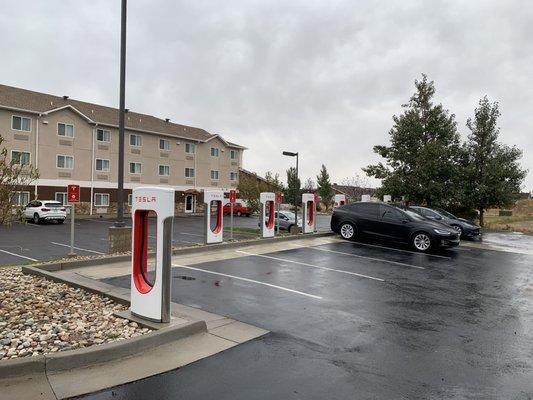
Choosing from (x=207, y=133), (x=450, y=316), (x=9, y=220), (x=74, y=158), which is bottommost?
(x=450, y=316)

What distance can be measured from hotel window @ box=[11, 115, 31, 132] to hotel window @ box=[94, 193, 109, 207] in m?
7.86

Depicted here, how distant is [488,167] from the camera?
26.8 metres

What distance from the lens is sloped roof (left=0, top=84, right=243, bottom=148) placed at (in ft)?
114

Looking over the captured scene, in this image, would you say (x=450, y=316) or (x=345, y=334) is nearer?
(x=345, y=334)

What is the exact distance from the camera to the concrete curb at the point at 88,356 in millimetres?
4140

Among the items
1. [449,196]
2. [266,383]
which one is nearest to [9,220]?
[266,383]

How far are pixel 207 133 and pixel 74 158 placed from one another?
1847cm

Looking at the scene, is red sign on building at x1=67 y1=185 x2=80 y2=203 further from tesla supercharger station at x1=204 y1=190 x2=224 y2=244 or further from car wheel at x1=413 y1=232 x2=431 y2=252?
car wheel at x1=413 y1=232 x2=431 y2=252

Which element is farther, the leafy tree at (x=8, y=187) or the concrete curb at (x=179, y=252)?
the concrete curb at (x=179, y=252)

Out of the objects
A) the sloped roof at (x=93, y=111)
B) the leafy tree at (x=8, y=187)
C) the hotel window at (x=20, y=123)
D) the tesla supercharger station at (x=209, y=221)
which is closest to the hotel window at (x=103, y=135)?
the sloped roof at (x=93, y=111)

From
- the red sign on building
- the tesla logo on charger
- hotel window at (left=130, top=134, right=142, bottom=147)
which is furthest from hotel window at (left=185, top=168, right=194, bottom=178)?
the tesla logo on charger

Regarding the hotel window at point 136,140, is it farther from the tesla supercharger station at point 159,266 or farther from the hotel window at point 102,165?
the tesla supercharger station at point 159,266

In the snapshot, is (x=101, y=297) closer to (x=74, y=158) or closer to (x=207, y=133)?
(x=74, y=158)

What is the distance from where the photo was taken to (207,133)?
5272 cm
